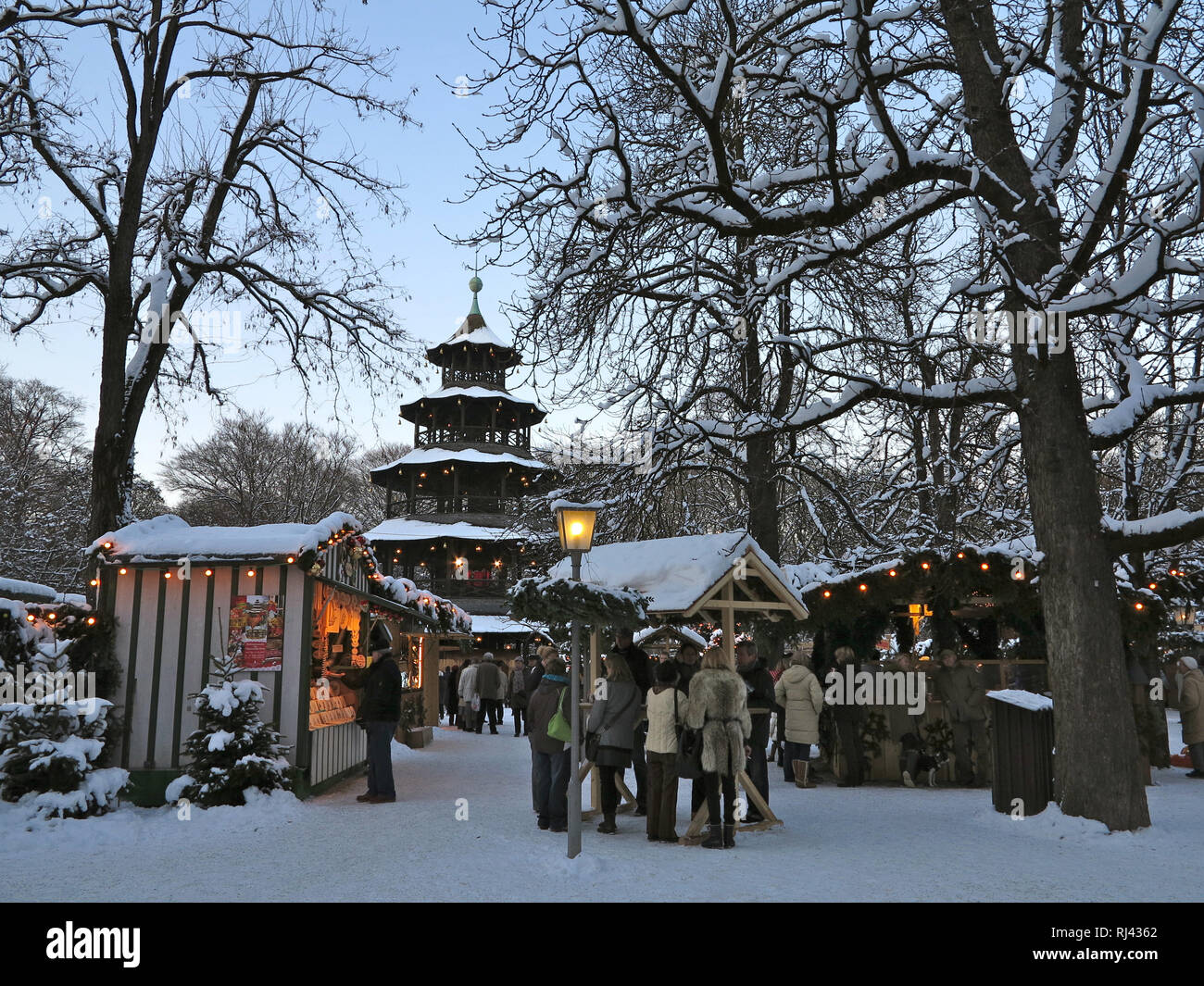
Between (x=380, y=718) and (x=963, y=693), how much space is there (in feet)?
24.5

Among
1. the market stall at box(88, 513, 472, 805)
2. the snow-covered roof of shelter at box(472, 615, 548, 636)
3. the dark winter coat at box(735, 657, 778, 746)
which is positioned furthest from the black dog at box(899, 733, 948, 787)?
the snow-covered roof of shelter at box(472, 615, 548, 636)

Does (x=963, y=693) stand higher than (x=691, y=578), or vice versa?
(x=691, y=578)

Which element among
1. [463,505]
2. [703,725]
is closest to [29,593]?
[703,725]

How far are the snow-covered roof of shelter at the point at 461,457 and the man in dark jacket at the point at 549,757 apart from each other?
33.8 meters

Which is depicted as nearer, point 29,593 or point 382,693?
point 382,693

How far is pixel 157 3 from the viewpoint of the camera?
15305 millimetres

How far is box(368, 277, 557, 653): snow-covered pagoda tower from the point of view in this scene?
4244 cm

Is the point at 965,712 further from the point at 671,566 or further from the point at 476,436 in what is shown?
the point at 476,436

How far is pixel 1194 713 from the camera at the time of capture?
14.1m

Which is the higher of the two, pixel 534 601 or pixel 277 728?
pixel 534 601

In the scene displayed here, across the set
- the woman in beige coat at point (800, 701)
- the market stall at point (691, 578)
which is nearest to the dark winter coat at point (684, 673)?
the market stall at point (691, 578)
